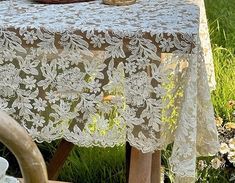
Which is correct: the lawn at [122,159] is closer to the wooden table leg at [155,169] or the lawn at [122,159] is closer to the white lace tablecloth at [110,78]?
the wooden table leg at [155,169]

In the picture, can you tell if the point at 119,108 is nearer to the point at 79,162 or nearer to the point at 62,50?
the point at 62,50

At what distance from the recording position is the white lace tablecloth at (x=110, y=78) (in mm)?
1057

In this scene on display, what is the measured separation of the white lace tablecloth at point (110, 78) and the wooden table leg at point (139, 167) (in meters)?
0.08

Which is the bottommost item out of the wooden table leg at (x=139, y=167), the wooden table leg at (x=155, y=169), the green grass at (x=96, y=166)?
the green grass at (x=96, y=166)

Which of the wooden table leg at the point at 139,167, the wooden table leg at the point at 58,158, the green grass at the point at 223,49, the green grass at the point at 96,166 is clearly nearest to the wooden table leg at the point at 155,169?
the wooden table leg at the point at 139,167

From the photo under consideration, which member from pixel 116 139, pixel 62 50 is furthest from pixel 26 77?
pixel 116 139

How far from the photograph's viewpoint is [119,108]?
43.9 inches

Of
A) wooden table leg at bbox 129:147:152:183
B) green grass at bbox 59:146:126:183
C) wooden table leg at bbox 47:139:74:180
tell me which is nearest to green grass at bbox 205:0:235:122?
green grass at bbox 59:146:126:183

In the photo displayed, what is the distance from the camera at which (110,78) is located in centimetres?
108

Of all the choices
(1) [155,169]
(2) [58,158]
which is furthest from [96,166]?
(1) [155,169]

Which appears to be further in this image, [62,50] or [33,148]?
[62,50]

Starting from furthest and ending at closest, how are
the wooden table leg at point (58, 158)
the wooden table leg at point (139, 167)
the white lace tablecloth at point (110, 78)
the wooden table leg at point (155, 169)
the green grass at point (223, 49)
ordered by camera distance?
1. the green grass at point (223, 49)
2. the wooden table leg at point (58, 158)
3. the wooden table leg at point (155, 169)
4. the wooden table leg at point (139, 167)
5. the white lace tablecloth at point (110, 78)

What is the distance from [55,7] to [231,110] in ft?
3.82

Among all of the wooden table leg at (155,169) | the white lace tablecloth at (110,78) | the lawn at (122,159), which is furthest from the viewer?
the lawn at (122,159)
